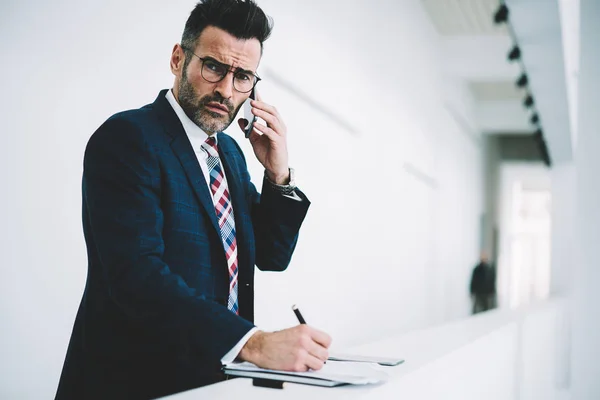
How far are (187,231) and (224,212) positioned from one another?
204 mm

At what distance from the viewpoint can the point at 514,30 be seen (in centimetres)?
427

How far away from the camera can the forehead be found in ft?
5.74

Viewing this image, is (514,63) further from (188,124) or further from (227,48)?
(188,124)

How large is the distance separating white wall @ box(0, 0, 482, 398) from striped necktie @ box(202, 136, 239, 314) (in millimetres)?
721

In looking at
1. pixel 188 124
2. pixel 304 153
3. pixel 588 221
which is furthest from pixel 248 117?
pixel 304 153

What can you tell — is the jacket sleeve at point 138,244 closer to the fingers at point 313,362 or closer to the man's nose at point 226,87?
the fingers at point 313,362

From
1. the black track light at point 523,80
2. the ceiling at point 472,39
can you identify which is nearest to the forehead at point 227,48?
the black track light at point 523,80

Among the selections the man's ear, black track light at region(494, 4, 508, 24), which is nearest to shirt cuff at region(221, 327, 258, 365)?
the man's ear

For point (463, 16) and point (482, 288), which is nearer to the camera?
point (463, 16)

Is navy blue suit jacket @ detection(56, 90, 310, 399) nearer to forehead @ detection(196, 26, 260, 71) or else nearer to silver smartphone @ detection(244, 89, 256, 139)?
silver smartphone @ detection(244, 89, 256, 139)

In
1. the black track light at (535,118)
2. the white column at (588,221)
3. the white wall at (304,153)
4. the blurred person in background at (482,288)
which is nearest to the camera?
the white wall at (304,153)

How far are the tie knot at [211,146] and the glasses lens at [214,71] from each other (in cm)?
18

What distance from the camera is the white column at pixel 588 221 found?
2.76 metres

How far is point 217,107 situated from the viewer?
1720mm
